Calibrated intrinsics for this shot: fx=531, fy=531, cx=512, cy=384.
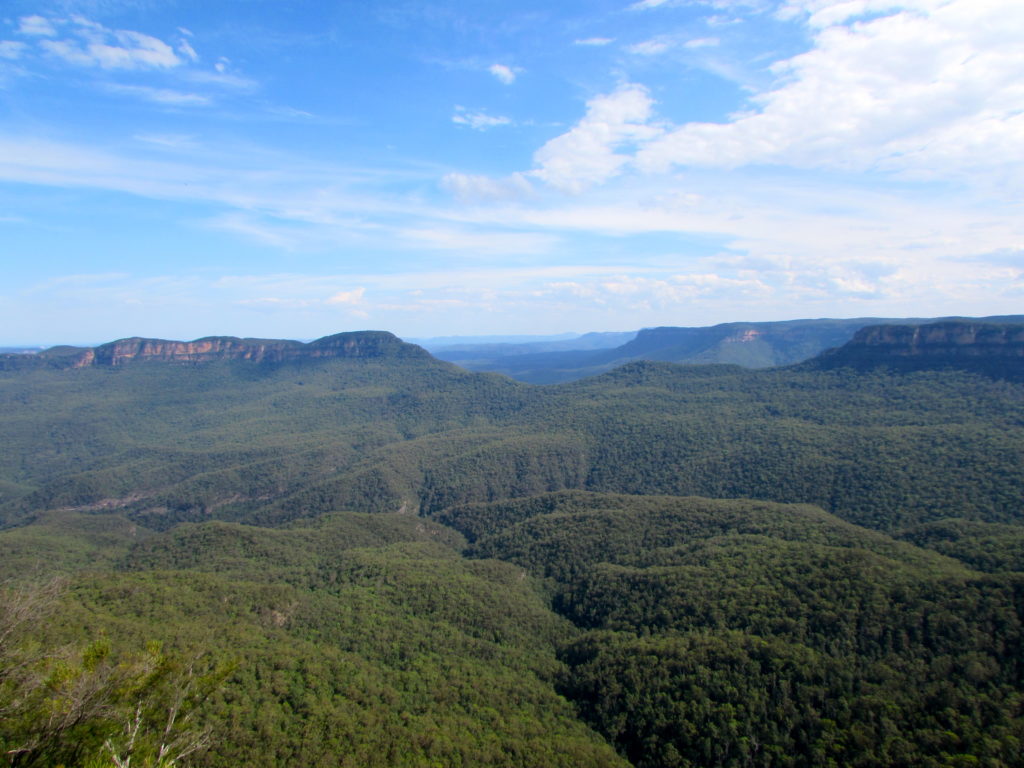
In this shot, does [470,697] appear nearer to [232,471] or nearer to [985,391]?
[232,471]

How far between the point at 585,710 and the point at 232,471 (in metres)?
121

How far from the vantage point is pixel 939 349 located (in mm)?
147625

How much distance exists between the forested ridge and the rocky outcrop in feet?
16.4

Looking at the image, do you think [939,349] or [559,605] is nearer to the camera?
[559,605]

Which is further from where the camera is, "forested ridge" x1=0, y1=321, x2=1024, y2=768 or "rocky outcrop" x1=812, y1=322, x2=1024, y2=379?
"rocky outcrop" x1=812, y1=322, x2=1024, y2=379

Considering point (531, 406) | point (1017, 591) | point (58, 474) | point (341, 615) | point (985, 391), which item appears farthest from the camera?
point (531, 406)

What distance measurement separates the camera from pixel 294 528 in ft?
317

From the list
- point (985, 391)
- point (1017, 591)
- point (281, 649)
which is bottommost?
point (281, 649)

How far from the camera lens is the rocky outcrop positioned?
437 ft

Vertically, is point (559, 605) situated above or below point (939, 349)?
below

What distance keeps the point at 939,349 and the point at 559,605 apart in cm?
13935

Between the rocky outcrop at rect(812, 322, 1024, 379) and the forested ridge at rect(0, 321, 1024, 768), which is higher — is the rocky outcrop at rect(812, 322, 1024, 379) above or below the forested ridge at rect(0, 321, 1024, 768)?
above

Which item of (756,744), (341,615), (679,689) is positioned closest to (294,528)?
(341,615)

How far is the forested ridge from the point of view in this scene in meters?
37.8
